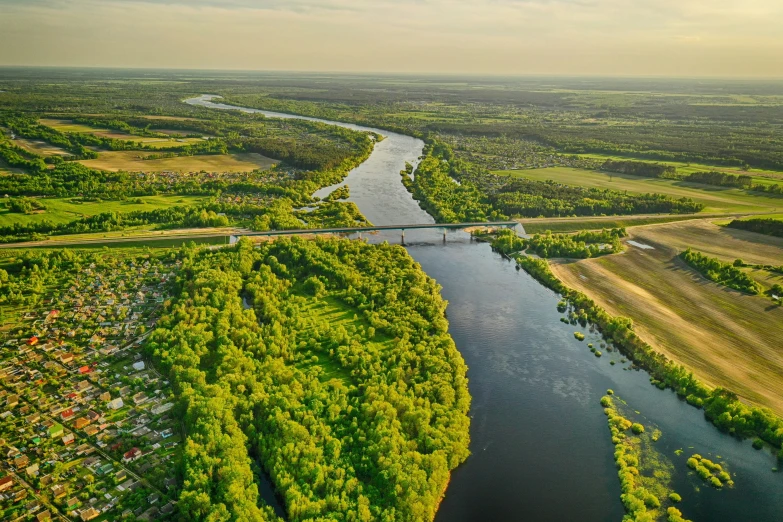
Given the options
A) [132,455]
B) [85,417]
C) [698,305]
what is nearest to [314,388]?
[132,455]

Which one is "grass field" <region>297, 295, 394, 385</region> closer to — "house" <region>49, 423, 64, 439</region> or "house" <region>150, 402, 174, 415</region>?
"house" <region>150, 402, 174, 415</region>

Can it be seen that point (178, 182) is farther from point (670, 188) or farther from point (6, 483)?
point (670, 188)

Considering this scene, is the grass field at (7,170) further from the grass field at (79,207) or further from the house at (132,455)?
the house at (132,455)

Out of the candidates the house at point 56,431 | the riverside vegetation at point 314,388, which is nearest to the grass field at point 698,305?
the riverside vegetation at point 314,388

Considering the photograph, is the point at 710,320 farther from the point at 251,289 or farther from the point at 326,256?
the point at 251,289

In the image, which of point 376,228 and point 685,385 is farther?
point 376,228

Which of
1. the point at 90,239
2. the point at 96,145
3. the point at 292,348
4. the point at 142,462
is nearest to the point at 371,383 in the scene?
the point at 292,348

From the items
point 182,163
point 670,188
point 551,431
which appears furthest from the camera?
point 182,163
